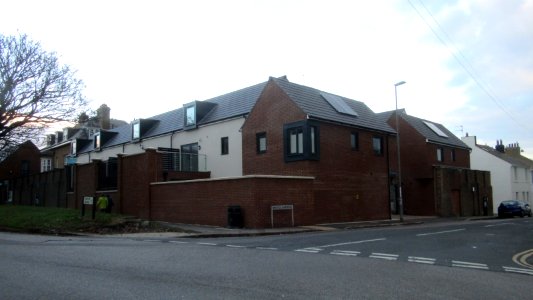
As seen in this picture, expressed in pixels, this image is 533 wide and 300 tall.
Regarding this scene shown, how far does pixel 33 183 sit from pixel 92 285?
41.5m

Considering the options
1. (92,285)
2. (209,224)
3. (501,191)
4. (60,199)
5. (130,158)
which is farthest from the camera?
(501,191)

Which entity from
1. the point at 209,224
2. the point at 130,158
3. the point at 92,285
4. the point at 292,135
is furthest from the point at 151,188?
the point at 92,285

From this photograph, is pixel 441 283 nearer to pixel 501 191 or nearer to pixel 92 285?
pixel 92 285

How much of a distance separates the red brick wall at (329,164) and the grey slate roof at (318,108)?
0.39 meters

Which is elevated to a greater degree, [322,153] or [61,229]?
[322,153]

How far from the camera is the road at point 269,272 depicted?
23.7ft

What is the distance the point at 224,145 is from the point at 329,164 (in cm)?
859

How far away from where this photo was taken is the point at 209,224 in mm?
22844

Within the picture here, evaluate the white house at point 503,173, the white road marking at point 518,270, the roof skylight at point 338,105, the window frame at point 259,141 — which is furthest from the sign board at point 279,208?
the white house at point 503,173

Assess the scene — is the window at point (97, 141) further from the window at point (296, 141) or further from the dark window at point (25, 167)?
the window at point (296, 141)

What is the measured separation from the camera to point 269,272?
29.5 ft

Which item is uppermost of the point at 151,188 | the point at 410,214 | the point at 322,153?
the point at 322,153

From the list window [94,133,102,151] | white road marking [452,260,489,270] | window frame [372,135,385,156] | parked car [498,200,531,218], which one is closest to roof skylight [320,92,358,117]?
window frame [372,135,385,156]

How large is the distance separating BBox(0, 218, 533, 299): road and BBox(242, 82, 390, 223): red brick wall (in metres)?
11.0
